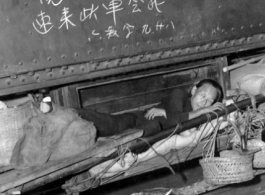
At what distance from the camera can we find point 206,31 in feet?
15.2

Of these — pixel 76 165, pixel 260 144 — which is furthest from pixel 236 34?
pixel 76 165

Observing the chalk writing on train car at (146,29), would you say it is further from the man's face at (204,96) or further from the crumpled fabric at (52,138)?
the crumpled fabric at (52,138)

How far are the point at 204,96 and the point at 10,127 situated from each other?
237cm

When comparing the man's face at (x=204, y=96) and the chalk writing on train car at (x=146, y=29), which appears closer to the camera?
the chalk writing on train car at (x=146, y=29)

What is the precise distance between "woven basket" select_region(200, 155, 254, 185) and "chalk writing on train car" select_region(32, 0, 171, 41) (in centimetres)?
154

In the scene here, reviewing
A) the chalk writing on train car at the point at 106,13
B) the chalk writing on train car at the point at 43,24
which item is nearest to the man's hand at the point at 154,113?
the chalk writing on train car at the point at 106,13

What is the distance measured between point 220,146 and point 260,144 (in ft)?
1.50

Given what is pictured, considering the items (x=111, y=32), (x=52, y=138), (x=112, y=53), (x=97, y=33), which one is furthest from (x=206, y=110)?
(x=52, y=138)

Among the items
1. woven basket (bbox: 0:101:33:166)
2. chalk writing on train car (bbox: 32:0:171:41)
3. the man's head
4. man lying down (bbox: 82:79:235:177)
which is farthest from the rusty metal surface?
man lying down (bbox: 82:79:235:177)

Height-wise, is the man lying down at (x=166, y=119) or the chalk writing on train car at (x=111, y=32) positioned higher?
the chalk writing on train car at (x=111, y=32)

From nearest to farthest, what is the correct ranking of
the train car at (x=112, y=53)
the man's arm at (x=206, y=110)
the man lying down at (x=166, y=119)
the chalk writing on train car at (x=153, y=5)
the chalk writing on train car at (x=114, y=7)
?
the train car at (x=112, y=53) < the chalk writing on train car at (x=114, y=7) < the man lying down at (x=166, y=119) < the chalk writing on train car at (x=153, y=5) < the man's arm at (x=206, y=110)

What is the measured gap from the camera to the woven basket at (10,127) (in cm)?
345

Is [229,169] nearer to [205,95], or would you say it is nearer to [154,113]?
[205,95]

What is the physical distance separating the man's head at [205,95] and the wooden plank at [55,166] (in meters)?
1.22
